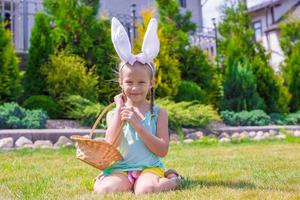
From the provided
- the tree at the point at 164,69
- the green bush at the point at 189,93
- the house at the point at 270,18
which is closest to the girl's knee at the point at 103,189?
the tree at the point at 164,69

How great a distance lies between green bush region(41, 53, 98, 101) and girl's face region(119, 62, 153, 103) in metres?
6.28

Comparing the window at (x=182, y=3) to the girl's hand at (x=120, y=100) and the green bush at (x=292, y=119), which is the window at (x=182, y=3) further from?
the girl's hand at (x=120, y=100)

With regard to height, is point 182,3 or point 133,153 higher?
point 182,3

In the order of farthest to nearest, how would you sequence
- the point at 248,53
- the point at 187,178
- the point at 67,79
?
1. the point at 248,53
2. the point at 67,79
3. the point at 187,178

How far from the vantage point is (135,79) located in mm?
2785

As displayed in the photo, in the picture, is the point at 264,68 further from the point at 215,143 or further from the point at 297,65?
the point at 215,143

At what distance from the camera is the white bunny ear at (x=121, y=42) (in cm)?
274

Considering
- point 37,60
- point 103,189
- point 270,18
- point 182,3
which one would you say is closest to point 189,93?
point 37,60

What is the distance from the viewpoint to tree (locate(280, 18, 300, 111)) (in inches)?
555

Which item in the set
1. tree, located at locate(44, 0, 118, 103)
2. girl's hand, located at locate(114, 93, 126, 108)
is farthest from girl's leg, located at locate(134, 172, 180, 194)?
tree, located at locate(44, 0, 118, 103)

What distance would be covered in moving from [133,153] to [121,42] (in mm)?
713

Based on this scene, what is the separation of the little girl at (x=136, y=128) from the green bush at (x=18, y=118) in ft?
15.7

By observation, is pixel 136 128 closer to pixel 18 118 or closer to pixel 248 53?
pixel 18 118

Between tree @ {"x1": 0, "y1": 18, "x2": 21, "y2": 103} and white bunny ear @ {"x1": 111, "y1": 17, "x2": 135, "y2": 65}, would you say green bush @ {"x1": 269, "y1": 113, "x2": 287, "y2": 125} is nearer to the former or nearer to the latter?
tree @ {"x1": 0, "y1": 18, "x2": 21, "y2": 103}
